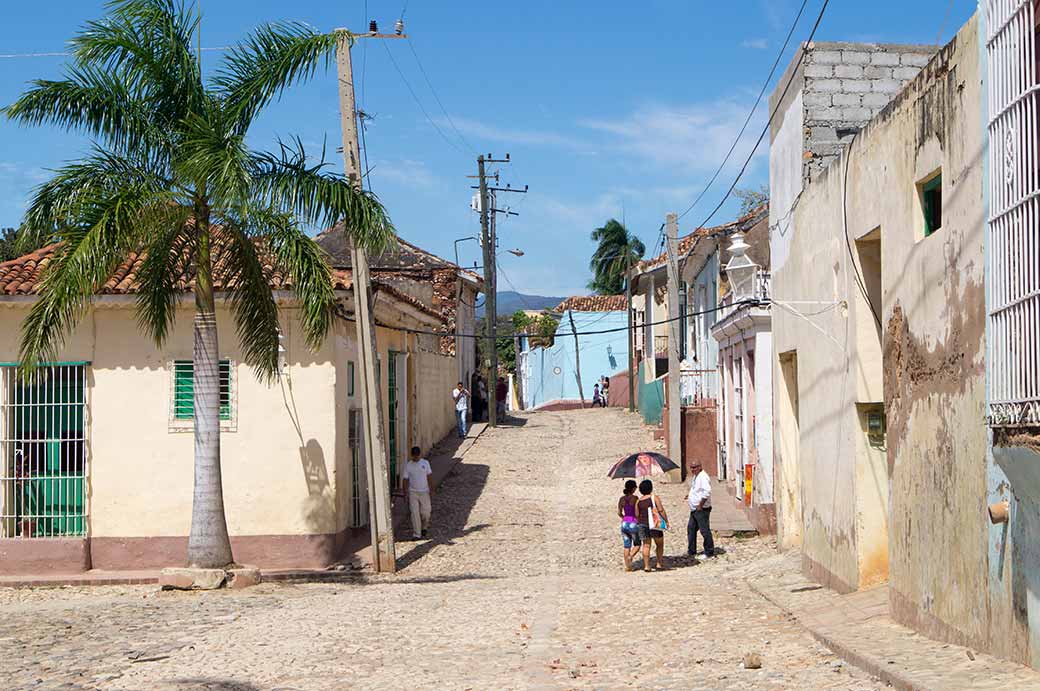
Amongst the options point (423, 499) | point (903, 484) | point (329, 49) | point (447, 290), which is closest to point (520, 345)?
point (447, 290)

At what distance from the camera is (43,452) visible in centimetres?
1678

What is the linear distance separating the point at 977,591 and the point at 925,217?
316cm

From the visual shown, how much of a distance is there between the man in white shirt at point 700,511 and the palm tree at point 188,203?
576cm

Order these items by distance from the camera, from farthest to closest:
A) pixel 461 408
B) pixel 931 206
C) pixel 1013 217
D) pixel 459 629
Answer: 1. pixel 461 408
2. pixel 459 629
3. pixel 931 206
4. pixel 1013 217

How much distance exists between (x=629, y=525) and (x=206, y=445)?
5666mm

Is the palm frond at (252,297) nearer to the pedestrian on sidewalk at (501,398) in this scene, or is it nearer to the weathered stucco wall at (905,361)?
the weathered stucco wall at (905,361)

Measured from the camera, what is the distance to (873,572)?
38.4 ft

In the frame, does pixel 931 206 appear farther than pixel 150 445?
No

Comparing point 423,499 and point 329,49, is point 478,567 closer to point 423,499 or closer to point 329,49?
point 423,499

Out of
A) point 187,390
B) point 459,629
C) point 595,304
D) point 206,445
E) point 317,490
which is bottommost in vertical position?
point 459,629

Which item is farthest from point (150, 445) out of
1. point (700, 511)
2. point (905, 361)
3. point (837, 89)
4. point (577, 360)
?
point (577, 360)

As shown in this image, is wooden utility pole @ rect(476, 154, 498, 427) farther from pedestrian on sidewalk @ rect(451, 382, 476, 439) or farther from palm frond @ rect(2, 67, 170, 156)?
palm frond @ rect(2, 67, 170, 156)

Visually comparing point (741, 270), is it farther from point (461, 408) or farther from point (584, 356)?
point (584, 356)

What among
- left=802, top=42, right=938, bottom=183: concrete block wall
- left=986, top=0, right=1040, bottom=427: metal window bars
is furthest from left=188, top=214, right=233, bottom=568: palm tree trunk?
left=986, top=0, right=1040, bottom=427: metal window bars
